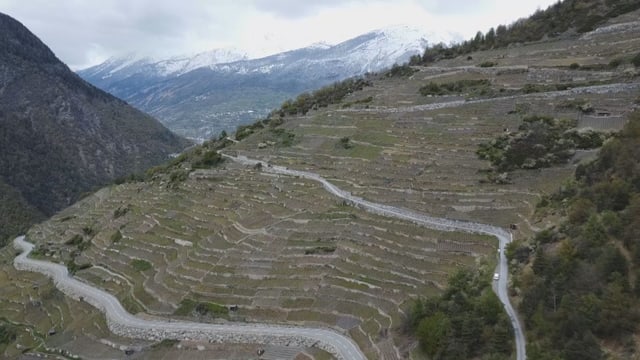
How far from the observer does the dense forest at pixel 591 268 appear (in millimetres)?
23516

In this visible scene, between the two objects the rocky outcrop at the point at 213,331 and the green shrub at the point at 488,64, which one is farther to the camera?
the green shrub at the point at 488,64

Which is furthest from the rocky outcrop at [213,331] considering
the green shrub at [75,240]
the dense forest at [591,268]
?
the green shrub at [75,240]

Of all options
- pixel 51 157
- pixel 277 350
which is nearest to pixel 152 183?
pixel 277 350

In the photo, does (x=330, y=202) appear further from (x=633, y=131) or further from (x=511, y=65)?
(x=511, y=65)

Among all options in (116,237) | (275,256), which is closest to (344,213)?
(275,256)

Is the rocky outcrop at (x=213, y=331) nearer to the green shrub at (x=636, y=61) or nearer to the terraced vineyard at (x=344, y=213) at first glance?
the terraced vineyard at (x=344, y=213)

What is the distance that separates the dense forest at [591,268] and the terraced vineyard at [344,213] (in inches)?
163

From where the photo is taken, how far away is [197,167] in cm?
8356

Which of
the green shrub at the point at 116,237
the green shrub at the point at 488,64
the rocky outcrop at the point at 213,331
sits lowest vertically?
the rocky outcrop at the point at 213,331

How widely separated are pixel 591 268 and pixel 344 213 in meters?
27.7

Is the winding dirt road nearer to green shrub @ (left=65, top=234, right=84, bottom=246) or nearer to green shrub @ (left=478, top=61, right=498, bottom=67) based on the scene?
green shrub @ (left=65, top=234, right=84, bottom=246)

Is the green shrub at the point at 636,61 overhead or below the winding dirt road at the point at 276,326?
overhead

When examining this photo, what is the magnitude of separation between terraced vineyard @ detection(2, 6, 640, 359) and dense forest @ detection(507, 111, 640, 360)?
13.6 feet

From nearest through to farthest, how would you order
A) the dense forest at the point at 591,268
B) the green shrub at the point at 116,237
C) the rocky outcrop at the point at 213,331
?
the dense forest at the point at 591,268
the rocky outcrop at the point at 213,331
the green shrub at the point at 116,237
